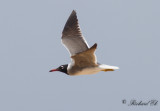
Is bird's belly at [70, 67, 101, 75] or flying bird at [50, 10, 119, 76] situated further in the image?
bird's belly at [70, 67, 101, 75]

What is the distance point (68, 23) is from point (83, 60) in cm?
178

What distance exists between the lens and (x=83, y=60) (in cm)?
791

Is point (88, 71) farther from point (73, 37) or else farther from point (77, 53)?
point (73, 37)

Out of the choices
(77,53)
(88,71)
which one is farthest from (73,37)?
(88,71)

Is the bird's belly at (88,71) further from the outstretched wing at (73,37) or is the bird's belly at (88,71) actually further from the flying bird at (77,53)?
the outstretched wing at (73,37)

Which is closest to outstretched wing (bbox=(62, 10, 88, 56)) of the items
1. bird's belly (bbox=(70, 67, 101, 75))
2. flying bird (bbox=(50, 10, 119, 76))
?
flying bird (bbox=(50, 10, 119, 76))

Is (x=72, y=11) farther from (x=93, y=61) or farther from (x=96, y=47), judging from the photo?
(x=96, y=47)

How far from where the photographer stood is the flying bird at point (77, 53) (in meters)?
7.77

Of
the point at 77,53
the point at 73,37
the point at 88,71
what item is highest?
the point at 73,37

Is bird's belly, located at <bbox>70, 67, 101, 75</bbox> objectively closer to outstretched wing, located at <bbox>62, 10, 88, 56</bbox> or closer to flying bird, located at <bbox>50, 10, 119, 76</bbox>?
flying bird, located at <bbox>50, 10, 119, 76</bbox>

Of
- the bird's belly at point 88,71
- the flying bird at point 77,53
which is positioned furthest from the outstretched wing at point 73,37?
the bird's belly at point 88,71

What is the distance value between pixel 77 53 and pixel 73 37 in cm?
103

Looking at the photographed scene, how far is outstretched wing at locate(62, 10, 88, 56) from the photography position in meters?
8.72

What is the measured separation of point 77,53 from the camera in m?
8.09
